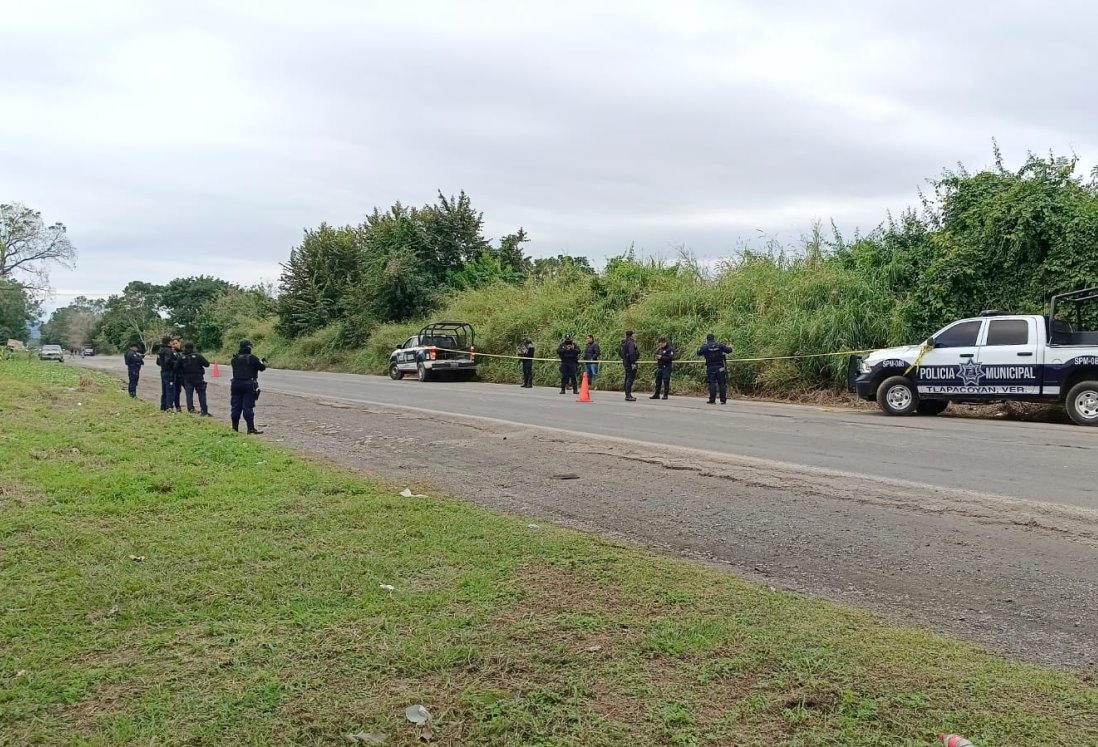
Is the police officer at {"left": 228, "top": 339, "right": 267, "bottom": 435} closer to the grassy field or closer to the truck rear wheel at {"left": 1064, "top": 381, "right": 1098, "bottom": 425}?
the grassy field

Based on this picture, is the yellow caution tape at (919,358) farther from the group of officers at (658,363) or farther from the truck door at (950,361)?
the group of officers at (658,363)

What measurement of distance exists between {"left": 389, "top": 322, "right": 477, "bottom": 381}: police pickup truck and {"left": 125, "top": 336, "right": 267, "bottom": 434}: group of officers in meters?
12.5

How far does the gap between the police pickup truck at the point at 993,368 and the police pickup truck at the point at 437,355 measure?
641 inches

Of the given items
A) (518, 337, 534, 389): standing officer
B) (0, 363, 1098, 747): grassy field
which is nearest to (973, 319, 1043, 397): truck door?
(0, 363, 1098, 747): grassy field

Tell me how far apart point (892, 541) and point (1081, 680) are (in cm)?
244

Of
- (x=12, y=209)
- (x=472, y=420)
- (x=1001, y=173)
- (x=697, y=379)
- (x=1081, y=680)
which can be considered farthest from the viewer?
(x=12, y=209)

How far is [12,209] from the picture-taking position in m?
60.2

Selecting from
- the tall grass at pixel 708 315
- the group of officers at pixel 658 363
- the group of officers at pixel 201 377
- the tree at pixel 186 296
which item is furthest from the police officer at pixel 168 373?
the tree at pixel 186 296

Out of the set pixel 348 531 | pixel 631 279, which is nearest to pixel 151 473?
pixel 348 531

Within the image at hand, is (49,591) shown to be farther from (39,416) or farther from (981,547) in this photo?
(39,416)

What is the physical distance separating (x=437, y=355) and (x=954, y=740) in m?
26.3

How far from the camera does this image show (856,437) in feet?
37.8

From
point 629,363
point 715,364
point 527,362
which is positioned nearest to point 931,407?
point 715,364

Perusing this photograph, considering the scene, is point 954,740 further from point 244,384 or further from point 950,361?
point 950,361
